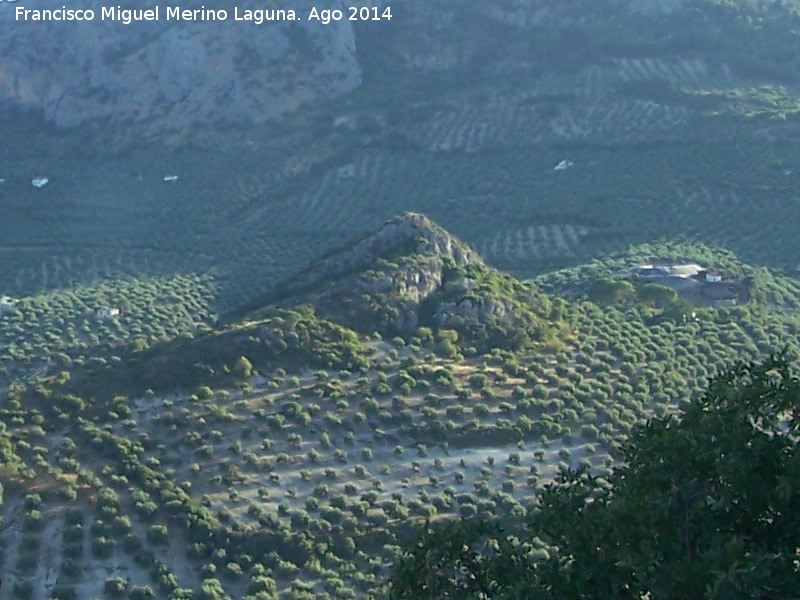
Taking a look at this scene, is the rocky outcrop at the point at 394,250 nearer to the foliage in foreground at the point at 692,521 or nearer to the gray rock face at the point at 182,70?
the foliage in foreground at the point at 692,521

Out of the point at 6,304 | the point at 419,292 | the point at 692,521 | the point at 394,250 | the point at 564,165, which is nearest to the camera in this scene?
the point at 692,521

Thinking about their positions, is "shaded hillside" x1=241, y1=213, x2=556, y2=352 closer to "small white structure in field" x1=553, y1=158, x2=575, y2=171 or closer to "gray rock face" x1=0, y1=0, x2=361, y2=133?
"small white structure in field" x1=553, y1=158, x2=575, y2=171

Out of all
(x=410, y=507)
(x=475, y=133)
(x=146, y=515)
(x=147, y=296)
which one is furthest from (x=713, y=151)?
(x=146, y=515)

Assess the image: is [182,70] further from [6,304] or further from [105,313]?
[105,313]

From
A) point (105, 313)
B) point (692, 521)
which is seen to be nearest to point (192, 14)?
point (105, 313)

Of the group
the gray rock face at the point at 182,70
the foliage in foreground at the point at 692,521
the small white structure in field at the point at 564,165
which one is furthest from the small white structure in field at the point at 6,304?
the foliage in foreground at the point at 692,521

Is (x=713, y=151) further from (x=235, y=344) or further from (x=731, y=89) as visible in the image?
(x=235, y=344)
